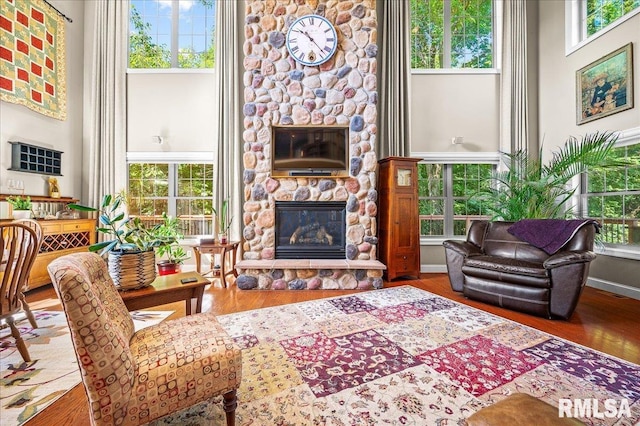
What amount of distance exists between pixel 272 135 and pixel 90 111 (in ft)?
11.3

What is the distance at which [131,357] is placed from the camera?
1128 mm

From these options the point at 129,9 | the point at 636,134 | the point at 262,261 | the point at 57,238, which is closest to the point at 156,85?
the point at 129,9

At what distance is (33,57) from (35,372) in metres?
4.54

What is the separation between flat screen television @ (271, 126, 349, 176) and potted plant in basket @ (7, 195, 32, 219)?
3163 millimetres

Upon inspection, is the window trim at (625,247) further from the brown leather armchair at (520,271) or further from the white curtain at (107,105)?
the white curtain at (107,105)

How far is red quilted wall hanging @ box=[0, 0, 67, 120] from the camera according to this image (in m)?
3.75

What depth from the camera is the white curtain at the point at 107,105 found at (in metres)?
4.71

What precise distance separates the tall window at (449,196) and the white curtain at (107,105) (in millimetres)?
5190

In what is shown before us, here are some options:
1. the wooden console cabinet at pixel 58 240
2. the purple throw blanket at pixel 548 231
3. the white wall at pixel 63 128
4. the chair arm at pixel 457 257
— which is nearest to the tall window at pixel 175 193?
the wooden console cabinet at pixel 58 240

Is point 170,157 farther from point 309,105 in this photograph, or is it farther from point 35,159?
point 309,105

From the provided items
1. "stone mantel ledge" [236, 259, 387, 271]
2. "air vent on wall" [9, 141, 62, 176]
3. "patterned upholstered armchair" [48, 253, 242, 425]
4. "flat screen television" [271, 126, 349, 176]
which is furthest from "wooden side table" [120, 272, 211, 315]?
"air vent on wall" [9, 141, 62, 176]

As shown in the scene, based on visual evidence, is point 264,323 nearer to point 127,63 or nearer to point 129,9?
point 127,63

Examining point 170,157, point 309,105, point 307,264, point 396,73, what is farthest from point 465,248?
point 170,157

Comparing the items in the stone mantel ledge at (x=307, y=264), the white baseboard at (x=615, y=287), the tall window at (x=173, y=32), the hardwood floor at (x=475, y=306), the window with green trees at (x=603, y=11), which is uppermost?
the tall window at (x=173, y=32)
